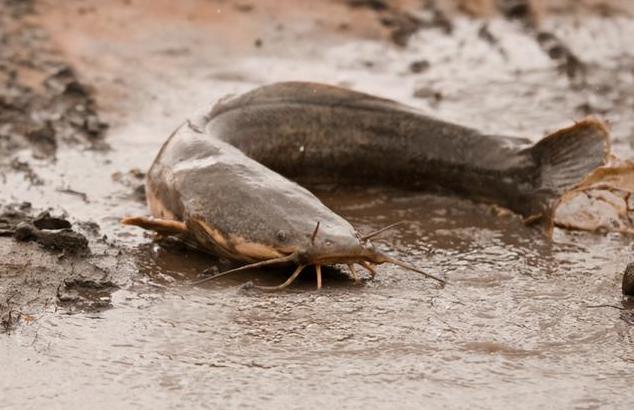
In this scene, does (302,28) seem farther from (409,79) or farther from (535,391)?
(535,391)

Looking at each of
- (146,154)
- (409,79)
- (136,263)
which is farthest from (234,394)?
(409,79)

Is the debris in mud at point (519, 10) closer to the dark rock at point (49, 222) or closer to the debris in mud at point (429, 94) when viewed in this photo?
the debris in mud at point (429, 94)

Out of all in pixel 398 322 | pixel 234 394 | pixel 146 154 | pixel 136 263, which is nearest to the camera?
pixel 234 394

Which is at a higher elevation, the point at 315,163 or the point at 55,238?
the point at 315,163

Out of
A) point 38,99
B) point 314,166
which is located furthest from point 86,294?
point 38,99

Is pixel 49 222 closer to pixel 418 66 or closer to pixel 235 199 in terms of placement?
pixel 235 199

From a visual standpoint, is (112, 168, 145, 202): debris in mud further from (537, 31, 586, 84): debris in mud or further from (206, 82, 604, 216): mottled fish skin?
(537, 31, 586, 84): debris in mud

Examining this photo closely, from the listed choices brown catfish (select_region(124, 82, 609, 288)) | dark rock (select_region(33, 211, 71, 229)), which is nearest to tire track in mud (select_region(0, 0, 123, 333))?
dark rock (select_region(33, 211, 71, 229))
